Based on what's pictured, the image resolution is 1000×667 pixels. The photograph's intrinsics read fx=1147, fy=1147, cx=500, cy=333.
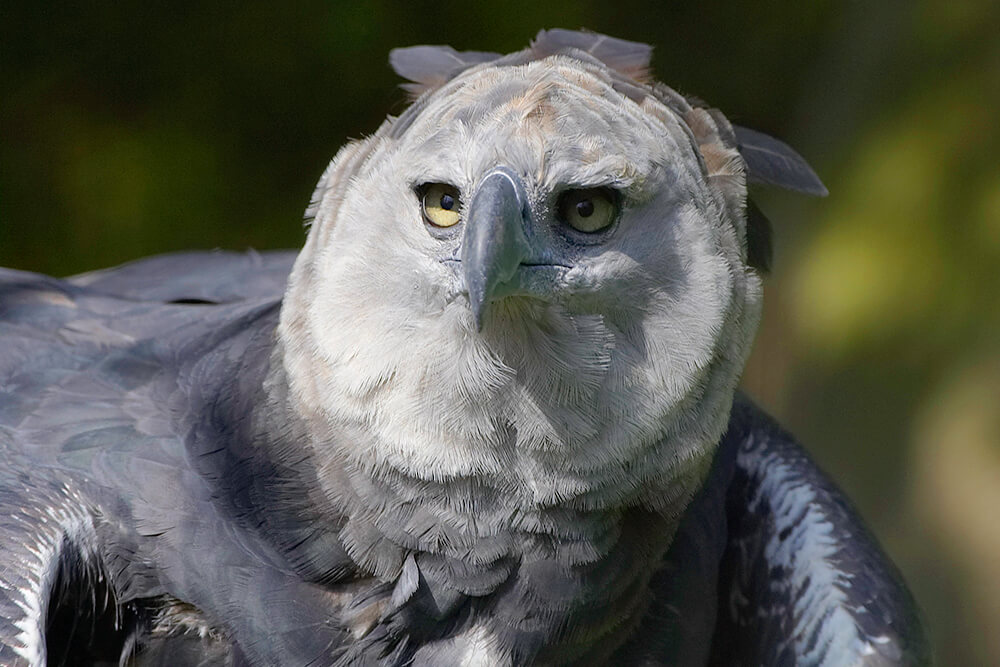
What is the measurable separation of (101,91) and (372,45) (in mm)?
1115

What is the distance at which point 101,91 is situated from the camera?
15.2 ft

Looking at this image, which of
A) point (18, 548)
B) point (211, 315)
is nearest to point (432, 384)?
point (18, 548)

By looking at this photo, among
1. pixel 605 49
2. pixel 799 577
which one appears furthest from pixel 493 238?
pixel 799 577

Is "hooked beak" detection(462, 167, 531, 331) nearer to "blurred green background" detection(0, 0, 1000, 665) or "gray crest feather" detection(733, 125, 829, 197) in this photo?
"gray crest feather" detection(733, 125, 829, 197)

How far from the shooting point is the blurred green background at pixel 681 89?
457 centimetres

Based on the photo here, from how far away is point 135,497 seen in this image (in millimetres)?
2199

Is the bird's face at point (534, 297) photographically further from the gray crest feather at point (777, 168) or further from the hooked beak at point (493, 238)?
the gray crest feather at point (777, 168)

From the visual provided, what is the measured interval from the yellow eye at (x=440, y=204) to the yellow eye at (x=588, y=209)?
0.57 feet

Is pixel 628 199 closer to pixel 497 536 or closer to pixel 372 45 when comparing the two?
pixel 497 536

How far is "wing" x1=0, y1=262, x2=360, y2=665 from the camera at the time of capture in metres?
2.08

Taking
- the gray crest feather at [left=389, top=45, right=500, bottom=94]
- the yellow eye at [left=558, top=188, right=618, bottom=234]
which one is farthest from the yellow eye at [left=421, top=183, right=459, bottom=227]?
the gray crest feather at [left=389, top=45, right=500, bottom=94]

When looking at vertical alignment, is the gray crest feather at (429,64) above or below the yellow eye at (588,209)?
above

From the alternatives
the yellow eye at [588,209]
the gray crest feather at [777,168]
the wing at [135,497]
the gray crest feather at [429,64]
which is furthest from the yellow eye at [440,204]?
the gray crest feather at [777,168]

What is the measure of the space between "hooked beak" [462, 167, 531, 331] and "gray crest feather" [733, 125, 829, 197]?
0.78 m
